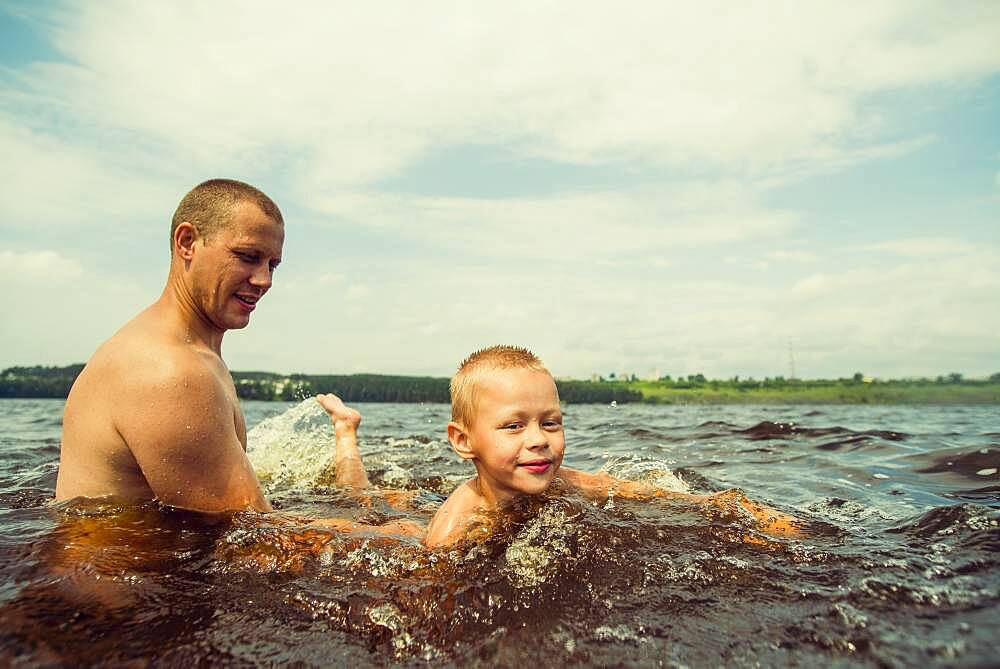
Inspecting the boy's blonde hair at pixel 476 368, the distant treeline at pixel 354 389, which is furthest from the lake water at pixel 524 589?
the distant treeline at pixel 354 389

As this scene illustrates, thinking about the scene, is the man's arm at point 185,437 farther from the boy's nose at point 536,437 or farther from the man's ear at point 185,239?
the boy's nose at point 536,437

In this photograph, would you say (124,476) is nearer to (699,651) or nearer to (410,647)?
(410,647)

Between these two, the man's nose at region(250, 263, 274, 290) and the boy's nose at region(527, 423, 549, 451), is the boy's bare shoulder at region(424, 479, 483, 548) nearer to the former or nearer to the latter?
the boy's nose at region(527, 423, 549, 451)

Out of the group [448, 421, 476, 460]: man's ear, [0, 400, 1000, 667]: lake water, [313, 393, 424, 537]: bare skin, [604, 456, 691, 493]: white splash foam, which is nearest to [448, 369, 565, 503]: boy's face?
[448, 421, 476, 460]: man's ear

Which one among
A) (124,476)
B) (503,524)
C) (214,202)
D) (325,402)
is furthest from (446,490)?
(214,202)

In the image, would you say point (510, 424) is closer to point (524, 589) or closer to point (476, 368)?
point (476, 368)

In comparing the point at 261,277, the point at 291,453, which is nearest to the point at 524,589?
the point at 261,277

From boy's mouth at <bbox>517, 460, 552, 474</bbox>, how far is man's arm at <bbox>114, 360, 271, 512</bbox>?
1.83m

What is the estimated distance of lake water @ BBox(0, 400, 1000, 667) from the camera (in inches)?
92.7

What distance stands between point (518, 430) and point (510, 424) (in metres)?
0.06

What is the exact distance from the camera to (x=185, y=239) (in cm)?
442

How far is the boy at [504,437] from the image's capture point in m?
3.95

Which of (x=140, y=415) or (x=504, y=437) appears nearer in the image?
(x=140, y=415)

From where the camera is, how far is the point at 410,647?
2490mm
